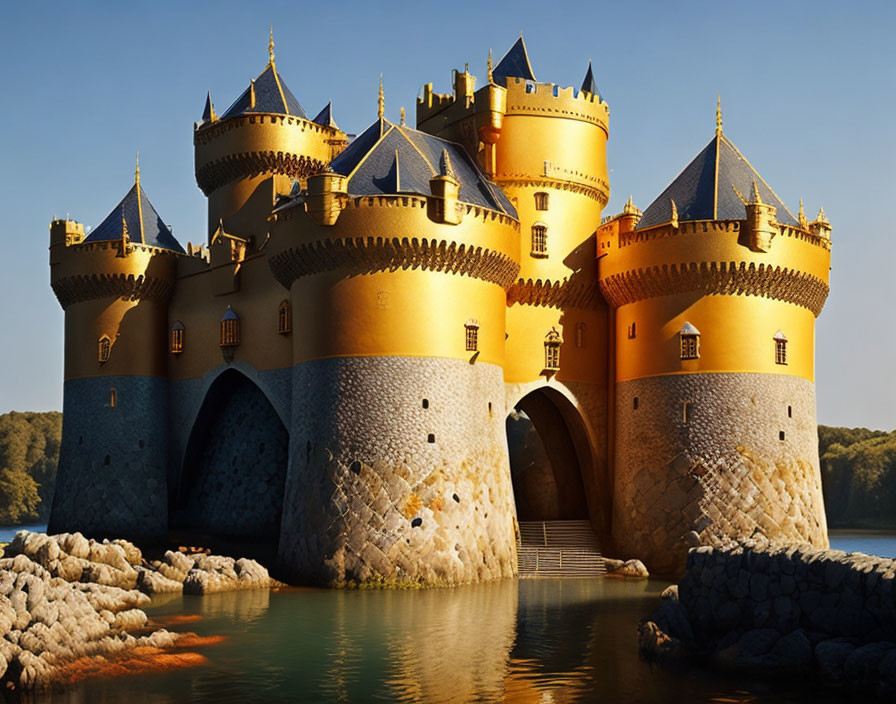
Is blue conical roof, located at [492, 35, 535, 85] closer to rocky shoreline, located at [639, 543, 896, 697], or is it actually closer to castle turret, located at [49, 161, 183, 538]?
castle turret, located at [49, 161, 183, 538]

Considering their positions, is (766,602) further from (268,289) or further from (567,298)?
(268,289)

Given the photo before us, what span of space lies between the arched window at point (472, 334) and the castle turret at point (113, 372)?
1556cm

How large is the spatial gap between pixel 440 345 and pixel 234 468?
12557 mm

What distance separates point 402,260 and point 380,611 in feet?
37.3

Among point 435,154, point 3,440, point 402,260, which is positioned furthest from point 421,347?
point 3,440

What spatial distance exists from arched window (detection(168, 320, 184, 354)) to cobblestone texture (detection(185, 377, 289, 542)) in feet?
9.42

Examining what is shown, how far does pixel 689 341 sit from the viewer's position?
39.4 meters

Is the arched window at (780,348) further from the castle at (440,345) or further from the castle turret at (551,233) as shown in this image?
the castle turret at (551,233)

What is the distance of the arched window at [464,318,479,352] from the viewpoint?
3746cm

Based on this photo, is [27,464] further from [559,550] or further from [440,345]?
[440,345]

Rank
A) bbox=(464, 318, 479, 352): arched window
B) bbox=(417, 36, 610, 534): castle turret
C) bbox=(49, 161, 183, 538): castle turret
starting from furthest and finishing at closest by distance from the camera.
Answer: bbox=(49, 161, 183, 538): castle turret < bbox=(417, 36, 610, 534): castle turret < bbox=(464, 318, 479, 352): arched window

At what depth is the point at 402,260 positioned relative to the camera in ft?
119

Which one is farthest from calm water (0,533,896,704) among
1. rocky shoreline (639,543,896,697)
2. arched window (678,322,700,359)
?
arched window (678,322,700,359)

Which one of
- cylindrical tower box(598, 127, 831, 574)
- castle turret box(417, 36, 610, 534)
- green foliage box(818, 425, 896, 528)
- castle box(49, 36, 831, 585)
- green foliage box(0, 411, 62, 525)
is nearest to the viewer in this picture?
castle box(49, 36, 831, 585)
